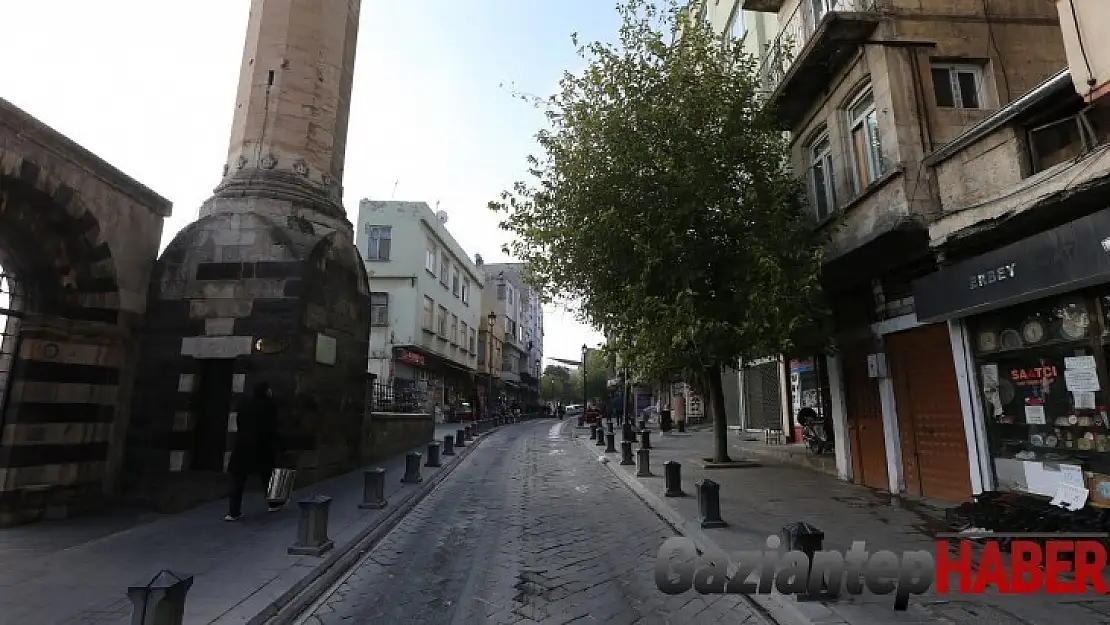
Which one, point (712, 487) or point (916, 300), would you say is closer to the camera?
point (712, 487)

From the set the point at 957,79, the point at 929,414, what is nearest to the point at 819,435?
the point at 929,414

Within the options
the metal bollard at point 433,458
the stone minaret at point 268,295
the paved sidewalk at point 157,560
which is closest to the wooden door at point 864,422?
the paved sidewalk at point 157,560

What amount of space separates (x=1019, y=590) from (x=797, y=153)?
1013cm

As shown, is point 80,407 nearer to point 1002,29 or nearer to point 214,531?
point 214,531

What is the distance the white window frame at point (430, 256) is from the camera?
31.3 metres

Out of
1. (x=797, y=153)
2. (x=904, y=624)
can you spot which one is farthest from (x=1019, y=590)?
(x=797, y=153)

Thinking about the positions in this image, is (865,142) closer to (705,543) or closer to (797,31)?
(797,31)

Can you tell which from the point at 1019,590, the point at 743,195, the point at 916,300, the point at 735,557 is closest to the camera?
the point at 1019,590

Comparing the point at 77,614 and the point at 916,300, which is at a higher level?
the point at 916,300

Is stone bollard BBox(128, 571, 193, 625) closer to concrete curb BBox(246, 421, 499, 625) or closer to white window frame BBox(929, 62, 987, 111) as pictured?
concrete curb BBox(246, 421, 499, 625)

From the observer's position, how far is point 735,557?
5.64 meters

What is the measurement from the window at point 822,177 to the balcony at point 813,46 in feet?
2.79

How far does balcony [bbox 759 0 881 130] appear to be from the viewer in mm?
9391

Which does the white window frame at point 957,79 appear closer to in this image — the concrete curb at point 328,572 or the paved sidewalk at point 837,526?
the paved sidewalk at point 837,526
